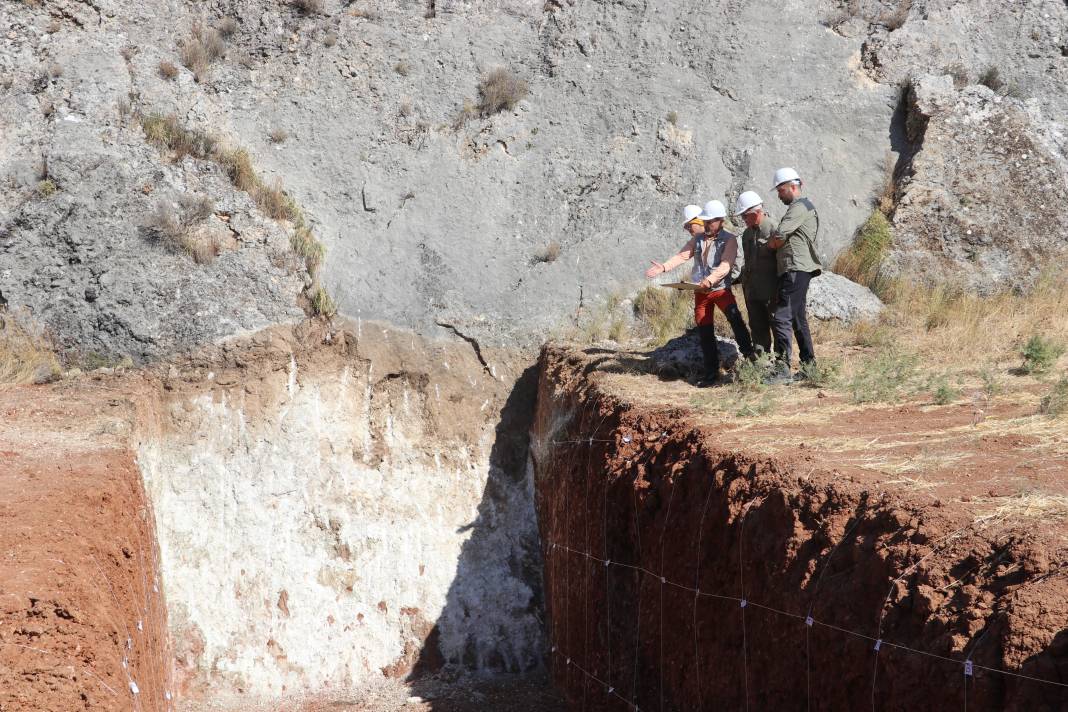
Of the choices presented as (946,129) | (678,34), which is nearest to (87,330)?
(678,34)

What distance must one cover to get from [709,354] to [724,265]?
0.79 meters

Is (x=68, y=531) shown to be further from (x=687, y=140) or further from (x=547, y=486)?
(x=687, y=140)

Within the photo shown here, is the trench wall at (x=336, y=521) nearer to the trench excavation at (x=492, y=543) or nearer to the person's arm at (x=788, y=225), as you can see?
the trench excavation at (x=492, y=543)

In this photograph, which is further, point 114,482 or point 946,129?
point 946,129

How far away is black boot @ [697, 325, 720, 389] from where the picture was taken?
8.88 metres

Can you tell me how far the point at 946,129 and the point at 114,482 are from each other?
34.3ft

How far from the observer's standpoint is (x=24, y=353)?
11.0 m

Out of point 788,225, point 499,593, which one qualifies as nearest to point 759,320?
point 788,225

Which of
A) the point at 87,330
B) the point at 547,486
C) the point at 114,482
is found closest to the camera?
the point at 114,482

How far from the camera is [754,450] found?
5945 mm

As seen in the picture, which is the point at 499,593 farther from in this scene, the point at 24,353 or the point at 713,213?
the point at 24,353

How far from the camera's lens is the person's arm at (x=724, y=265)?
28.0 feet

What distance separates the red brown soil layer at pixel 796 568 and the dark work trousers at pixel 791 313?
1092 millimetres

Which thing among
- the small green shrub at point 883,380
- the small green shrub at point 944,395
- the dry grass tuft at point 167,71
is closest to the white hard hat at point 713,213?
the small green shrub at point 883,380
